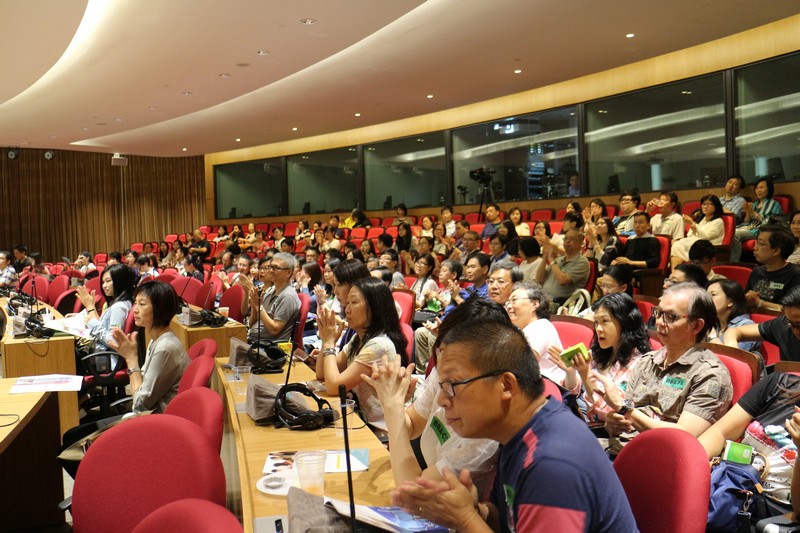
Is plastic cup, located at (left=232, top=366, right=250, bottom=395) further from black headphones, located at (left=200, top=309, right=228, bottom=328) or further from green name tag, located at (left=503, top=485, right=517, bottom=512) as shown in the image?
green name tag, located at (left=503, top=485, right=517, bottom=512)

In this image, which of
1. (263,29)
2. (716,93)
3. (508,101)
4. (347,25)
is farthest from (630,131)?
(263,29)

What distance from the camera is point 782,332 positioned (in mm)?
3807

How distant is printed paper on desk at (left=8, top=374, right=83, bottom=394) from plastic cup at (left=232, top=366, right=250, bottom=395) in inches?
28.4

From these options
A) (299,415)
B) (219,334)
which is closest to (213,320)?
(219,334)

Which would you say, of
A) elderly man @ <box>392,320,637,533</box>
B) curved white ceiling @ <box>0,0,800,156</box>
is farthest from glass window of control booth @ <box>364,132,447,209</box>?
elderly man @ <box>392,320,637,533</box>

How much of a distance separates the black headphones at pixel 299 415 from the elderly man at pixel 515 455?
1152mm

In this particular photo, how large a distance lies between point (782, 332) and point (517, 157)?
9.22 meters

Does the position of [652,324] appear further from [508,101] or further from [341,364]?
[508,101]

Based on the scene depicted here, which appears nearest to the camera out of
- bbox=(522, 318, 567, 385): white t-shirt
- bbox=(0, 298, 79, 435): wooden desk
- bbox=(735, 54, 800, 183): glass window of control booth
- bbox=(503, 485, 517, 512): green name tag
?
bbox=(503, 485, 517, 512): green name tag

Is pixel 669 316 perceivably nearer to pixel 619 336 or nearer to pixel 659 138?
pixel 619 336

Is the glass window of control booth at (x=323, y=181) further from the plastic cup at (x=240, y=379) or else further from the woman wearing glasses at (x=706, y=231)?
the plastic cup at (x=240, y=379)

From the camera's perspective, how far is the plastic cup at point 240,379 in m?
3.40

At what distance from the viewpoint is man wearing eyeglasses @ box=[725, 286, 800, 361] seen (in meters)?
3.35

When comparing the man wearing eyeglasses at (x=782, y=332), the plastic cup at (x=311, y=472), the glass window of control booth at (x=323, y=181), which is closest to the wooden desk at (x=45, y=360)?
the plastic cup at (x=311, y=472)
